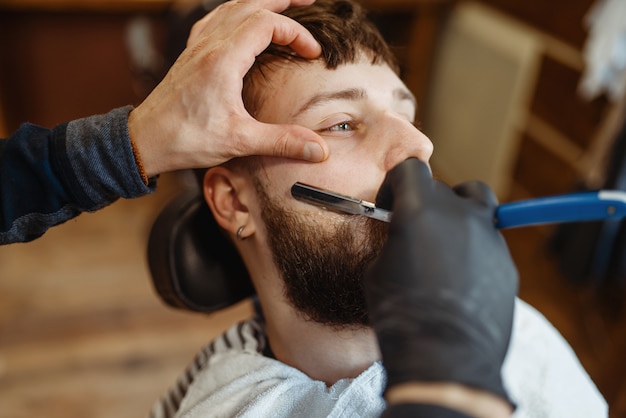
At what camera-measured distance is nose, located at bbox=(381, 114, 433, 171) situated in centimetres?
84

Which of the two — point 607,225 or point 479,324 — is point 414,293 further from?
point 607,225

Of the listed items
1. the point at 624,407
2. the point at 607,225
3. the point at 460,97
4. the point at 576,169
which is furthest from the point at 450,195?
the point at 460,97

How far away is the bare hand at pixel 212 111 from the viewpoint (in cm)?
74

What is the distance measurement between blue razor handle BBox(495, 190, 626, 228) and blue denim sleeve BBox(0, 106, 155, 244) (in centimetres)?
50

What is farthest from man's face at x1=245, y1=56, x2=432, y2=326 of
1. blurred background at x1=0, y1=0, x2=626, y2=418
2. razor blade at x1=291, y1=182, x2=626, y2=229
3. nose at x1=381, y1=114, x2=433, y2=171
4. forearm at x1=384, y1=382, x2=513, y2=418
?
blurred background at x1=0, y1=0, x2=626, y2=418

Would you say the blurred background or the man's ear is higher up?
the man's ear

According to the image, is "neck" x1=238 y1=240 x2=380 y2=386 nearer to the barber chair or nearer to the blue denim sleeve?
the barber chair

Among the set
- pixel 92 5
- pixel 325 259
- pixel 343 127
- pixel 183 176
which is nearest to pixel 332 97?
pixel 343 127

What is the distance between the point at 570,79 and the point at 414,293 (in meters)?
2.22

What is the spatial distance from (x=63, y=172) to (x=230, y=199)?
1.01 ft

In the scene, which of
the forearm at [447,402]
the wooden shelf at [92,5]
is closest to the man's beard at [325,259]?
the forearm at [447,402]

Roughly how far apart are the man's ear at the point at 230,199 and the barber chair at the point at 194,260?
6 centimetres

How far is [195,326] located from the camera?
2260 mm

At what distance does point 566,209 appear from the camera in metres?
0.65
